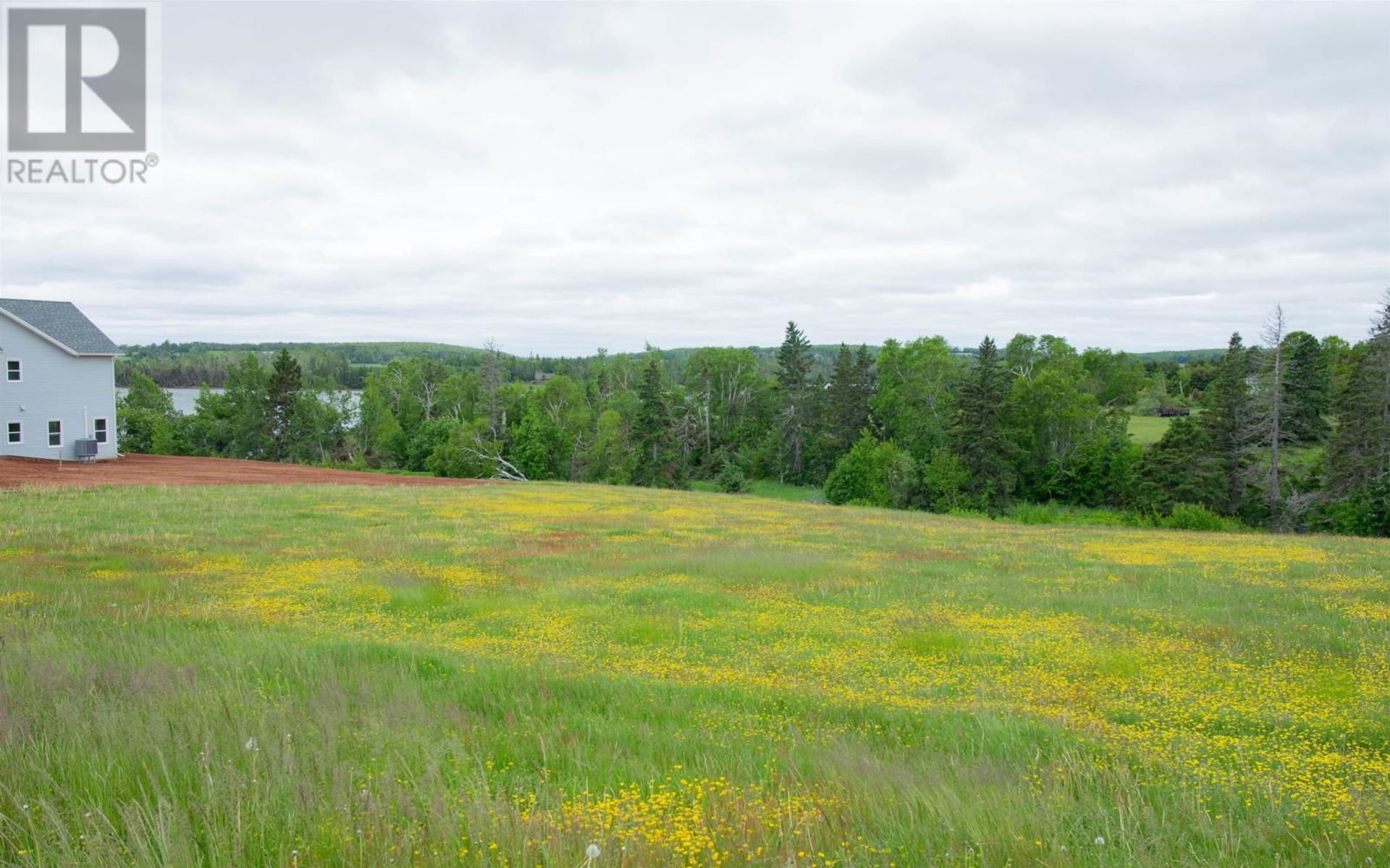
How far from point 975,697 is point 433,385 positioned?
106399mm

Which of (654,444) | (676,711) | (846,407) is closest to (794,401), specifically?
(846,407)

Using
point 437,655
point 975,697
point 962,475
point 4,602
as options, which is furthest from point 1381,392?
point 4,602

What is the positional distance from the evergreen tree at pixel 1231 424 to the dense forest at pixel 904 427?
0.53 ft

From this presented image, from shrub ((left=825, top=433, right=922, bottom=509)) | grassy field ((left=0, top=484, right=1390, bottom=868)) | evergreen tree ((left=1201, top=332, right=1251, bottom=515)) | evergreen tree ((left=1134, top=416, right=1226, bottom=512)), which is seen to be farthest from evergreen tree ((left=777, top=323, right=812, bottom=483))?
grassy field ((left=0, top=484, right=1390, bottom=868))

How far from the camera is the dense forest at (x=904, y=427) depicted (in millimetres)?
→ 53500

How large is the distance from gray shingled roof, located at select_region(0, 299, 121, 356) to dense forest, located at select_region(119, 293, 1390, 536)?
31728 millimetres

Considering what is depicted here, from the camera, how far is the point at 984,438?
65125mm

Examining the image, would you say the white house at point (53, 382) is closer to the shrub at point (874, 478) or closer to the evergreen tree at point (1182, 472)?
the shrub at point (874, 478)

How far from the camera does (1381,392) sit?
4831cm

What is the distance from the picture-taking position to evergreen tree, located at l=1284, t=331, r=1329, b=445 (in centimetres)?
6838

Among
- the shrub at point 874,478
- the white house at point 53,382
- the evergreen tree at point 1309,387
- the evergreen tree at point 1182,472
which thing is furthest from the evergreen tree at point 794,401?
the white house at point 53,382

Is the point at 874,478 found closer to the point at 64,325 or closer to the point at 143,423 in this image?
the point at 64,325

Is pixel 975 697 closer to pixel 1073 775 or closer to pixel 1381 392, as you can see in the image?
pixel 1073 775

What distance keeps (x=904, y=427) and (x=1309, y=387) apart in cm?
3821
